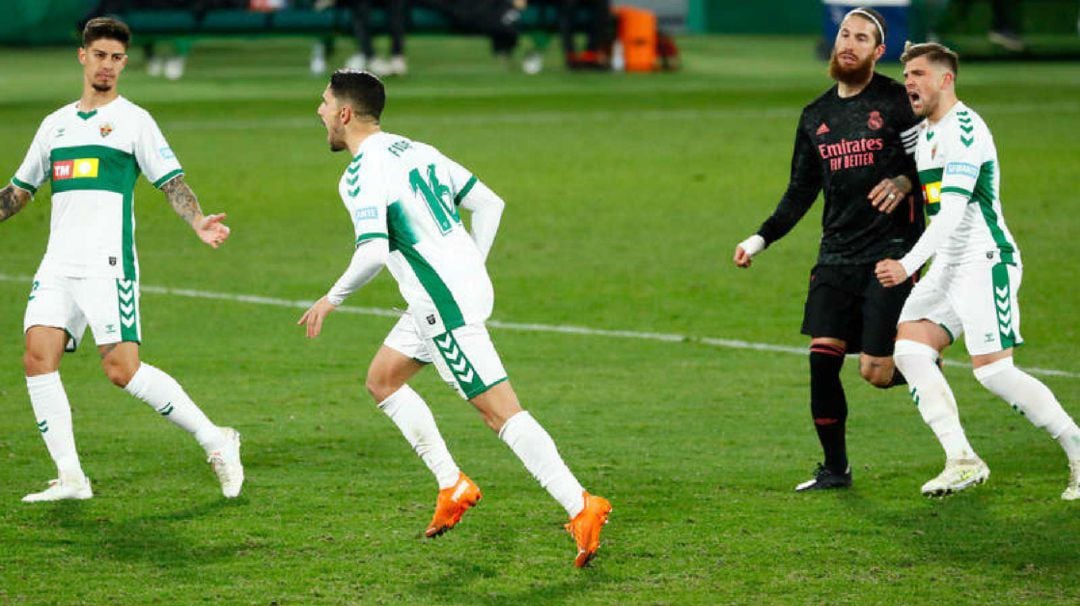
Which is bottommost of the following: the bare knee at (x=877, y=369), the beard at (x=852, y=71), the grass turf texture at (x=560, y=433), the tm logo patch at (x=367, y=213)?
the grass turf texture at (x=560, y=433)

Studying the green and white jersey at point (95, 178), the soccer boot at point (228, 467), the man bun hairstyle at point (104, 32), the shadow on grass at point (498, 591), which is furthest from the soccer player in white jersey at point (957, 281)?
the man bun hairstyle at point (104, 32)

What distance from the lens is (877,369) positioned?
8.30 meters

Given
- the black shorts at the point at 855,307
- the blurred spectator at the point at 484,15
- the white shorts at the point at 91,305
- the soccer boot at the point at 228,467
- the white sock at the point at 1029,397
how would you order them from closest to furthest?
the white sock at the point at 1029,397 → the white shorts at the point at 91,305 → the black shorts at the point at 855,307 → the soccer boot at the point at 228,467 → the blurred spectator at the point at 484,15

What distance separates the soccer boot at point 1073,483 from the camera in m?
8.04

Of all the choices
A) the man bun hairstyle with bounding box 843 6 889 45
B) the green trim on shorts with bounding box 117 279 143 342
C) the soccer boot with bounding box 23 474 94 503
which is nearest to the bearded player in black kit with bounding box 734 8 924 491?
the man bun hairstyle with bounding box 843 6 889 45

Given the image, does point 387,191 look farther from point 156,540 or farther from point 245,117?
point 245,117

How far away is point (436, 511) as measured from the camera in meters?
7.53

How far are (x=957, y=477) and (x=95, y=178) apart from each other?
4033 mm

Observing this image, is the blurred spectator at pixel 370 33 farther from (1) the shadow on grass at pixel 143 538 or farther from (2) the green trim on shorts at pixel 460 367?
(2) the green trim on shorts at pixel 460 367

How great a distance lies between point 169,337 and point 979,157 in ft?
21.2

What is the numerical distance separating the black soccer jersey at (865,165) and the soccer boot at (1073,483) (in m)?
1.20

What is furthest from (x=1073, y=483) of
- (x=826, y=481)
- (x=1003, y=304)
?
(x=826, y=481)

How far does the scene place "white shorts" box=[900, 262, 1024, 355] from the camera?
7.94m

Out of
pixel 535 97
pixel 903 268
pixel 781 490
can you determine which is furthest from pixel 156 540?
pixel 535 97
